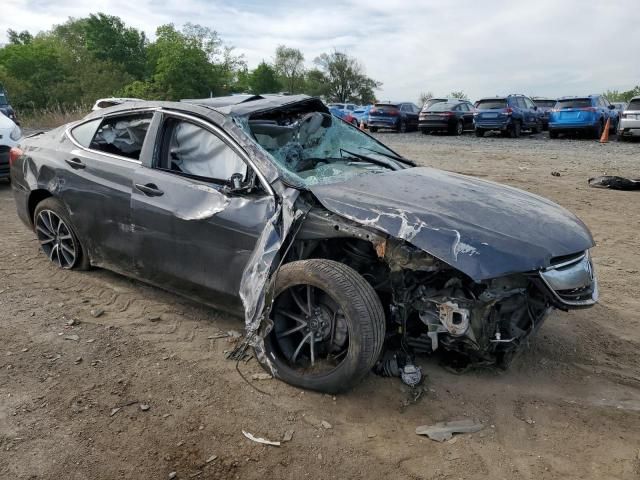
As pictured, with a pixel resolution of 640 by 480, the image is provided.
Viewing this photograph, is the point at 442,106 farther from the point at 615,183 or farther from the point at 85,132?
the point at 85,132

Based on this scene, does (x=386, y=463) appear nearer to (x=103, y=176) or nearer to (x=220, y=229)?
(x=220, y=229)

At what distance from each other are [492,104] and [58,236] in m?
19.1

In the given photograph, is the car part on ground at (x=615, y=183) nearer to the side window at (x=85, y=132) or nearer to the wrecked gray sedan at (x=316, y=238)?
the wrecked gray sedan at (x=316, y=238)

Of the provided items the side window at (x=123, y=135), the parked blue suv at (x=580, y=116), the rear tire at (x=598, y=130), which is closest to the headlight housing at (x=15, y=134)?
the side window at (x=123, y=135)

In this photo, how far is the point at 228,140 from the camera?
11.4ft

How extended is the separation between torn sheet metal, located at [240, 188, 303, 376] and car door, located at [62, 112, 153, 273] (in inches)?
48.9

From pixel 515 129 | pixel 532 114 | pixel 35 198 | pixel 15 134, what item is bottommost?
pixel 515 129

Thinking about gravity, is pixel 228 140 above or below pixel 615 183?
above

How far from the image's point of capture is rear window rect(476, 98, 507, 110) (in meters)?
20.4

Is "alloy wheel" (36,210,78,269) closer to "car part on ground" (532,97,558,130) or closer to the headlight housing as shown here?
the headlight housing

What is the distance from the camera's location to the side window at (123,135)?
13.2 feet

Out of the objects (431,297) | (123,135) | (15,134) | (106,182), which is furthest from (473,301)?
(15,134)

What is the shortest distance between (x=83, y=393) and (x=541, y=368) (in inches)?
113

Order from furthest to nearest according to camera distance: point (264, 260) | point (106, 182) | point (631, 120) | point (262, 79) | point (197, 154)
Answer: point (262, 79) → point (631, 120) → point (106, 182) → point (197, 154) → point (264, 260)
